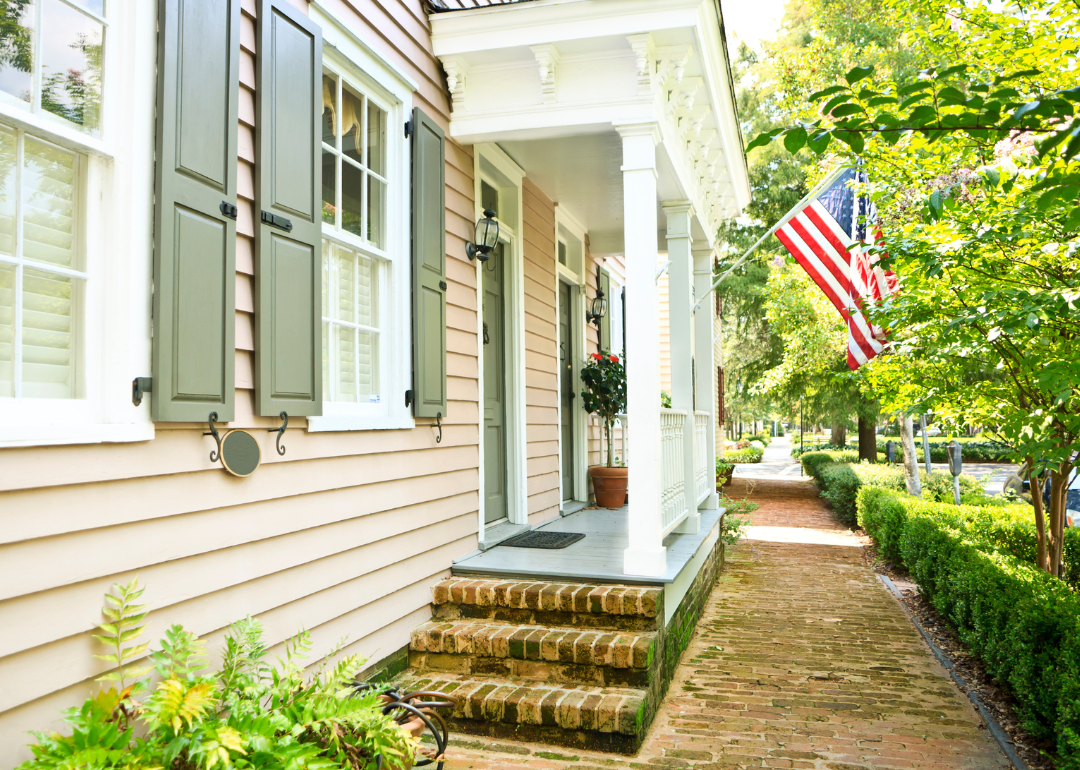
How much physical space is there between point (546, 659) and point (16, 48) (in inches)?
123

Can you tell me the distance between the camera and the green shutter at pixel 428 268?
3.99 metres

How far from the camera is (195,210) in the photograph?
2.57m

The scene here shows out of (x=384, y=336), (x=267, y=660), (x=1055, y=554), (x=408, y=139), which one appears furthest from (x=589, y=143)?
(x=1055, y=554)

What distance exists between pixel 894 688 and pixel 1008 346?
1.99m

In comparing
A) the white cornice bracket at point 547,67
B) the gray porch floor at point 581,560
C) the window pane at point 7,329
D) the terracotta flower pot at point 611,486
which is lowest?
the gray porch floor at point 581,560

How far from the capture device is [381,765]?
251cm

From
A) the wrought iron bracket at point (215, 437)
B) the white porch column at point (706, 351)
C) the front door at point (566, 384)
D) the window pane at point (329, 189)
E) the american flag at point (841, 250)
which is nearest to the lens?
the wrought iron bracket at point (215, 437)

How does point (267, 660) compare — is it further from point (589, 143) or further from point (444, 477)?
point (589, 143)

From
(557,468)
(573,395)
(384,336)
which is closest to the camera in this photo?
(384,336)

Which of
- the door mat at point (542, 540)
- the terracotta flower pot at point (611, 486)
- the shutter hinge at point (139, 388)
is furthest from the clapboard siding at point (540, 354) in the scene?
the shutter hinge at point (139, 388)

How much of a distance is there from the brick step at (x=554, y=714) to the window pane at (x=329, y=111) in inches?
104

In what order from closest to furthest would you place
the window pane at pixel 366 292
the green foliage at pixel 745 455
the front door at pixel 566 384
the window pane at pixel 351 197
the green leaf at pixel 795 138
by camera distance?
the green leaf at pixel 795 138, the window pane at pixel 351 197, the window pane at pixel 366 292, the front door at pixel 566 384, the green foliage at pixel 745 455

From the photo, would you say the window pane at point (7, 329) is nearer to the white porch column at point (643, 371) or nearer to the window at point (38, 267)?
the window at point (38, 267)

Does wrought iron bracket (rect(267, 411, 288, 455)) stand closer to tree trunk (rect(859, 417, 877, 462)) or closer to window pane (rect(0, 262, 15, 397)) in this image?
window pane (rect(0, 262, 15, 397))
